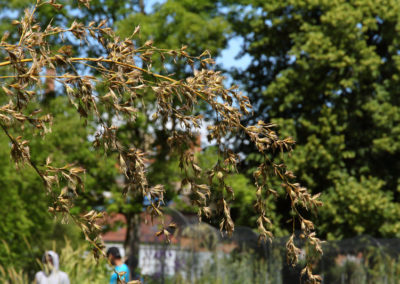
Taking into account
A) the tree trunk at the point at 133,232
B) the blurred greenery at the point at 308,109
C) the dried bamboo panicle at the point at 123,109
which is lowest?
the dried bamboo panicle at the point at 123,109

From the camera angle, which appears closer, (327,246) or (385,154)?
(327,246)

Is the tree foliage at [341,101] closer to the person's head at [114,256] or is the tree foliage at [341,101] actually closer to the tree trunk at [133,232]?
the tree trunk at [133,232]

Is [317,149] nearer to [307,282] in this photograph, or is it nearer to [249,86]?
[249,86]

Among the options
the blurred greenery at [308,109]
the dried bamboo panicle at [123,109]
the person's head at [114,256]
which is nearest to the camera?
the dried bamboo panicle at [123,109]

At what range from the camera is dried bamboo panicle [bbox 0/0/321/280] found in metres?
2.98

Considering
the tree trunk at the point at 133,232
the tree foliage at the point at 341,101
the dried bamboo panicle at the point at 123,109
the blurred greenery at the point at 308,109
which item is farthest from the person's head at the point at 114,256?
the tree trunk at the point at 133,232

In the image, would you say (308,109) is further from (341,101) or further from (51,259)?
(51,259)

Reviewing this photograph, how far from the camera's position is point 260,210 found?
3.37 m

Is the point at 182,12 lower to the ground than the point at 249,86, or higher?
higher

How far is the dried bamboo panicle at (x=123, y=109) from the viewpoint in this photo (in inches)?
117

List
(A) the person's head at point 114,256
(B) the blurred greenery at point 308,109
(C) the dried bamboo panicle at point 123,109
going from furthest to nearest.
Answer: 1. (B) the blurred greenery at point 308,109
2. (A) the person's head at point 114,256
3. (C) the dried bamboo panicle at point 123,109

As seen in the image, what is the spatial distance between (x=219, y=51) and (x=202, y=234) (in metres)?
12.6

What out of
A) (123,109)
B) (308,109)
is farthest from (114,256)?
(308,109)

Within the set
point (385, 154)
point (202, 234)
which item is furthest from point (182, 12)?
point (202, 234)
